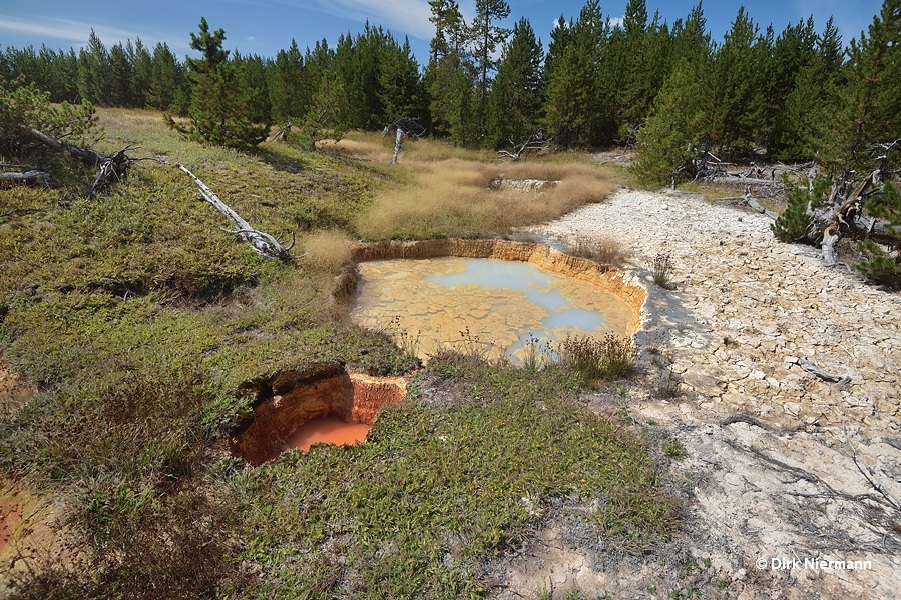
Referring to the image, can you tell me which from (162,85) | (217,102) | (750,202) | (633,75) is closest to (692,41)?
(633,75)

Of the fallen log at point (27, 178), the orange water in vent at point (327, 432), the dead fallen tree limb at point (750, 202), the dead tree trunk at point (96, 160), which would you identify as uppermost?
the dead fallen tree limb at point (750, 202)

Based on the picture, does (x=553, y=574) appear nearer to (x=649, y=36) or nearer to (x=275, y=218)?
(x=275, y=218)

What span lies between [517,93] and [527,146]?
13.0 feet

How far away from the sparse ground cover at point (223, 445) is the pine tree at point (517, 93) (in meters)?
23.1

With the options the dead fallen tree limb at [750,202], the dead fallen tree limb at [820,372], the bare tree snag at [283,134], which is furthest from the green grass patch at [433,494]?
the bare tree snag at [283,134]

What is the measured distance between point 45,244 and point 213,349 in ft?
16.7

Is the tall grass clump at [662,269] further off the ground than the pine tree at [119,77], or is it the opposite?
the pine tree at [119,77]

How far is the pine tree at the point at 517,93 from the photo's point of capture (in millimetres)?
28719

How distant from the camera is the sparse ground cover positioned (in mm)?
3584

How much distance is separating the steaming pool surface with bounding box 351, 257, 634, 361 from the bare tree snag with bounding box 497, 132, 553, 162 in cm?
1700

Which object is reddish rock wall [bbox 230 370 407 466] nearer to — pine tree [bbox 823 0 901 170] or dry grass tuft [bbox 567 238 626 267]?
dry grass tuft [bbox 567 238 626 267]

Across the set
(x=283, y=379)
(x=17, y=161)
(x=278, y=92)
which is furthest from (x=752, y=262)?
(x=278, y=92)

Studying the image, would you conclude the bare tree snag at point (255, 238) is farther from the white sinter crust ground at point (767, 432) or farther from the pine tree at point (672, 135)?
the pine tree at point (672, 135)

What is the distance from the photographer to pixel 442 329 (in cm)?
867
